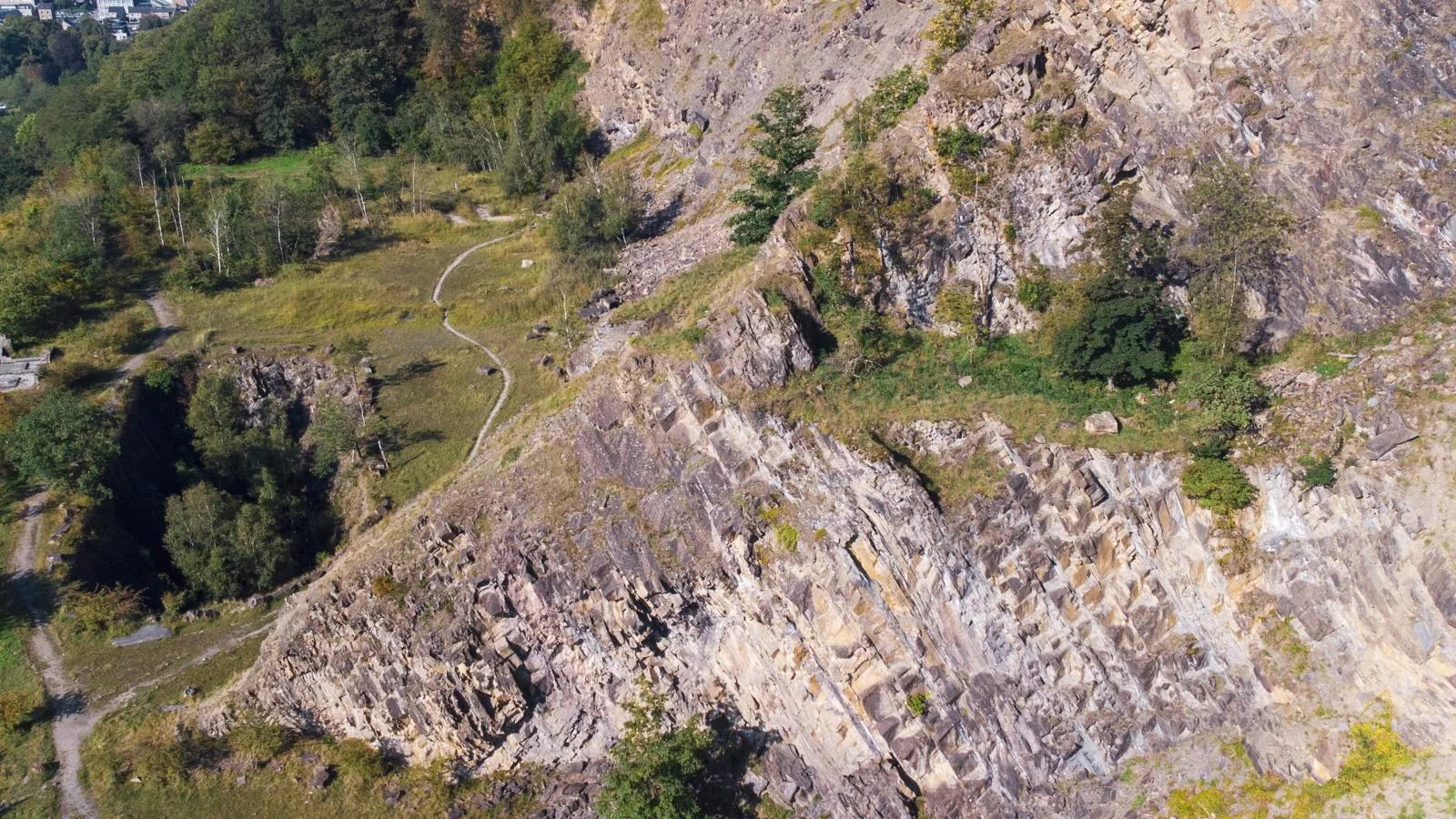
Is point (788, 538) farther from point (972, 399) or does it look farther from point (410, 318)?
point (410, 318)

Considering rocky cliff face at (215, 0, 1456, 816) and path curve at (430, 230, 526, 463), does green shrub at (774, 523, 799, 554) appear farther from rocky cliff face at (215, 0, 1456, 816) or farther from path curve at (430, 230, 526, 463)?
path curve at (430, 230, 526, 463)

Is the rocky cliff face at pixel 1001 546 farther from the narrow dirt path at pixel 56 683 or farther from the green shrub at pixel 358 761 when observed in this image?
the narrow dirt path at pixel 56 683

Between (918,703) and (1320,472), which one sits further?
(918,703)

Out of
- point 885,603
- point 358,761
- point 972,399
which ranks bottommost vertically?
point 358,761

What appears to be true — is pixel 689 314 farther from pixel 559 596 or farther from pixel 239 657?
pixel 239 657

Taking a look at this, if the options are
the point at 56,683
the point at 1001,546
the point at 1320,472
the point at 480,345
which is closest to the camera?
the point at 1320,472

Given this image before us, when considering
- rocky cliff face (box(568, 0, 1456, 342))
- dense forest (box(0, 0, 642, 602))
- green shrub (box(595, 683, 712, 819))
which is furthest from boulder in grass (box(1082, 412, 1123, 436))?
dense forest (box(0, 0, 642, 602))

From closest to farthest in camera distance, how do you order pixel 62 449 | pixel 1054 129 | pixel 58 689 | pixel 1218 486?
pixel 1218 486, pixel 58 689, pixel 1054 129, pixel 62 449

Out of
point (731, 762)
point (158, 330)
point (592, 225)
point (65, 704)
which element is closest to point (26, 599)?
point (65, 704)
